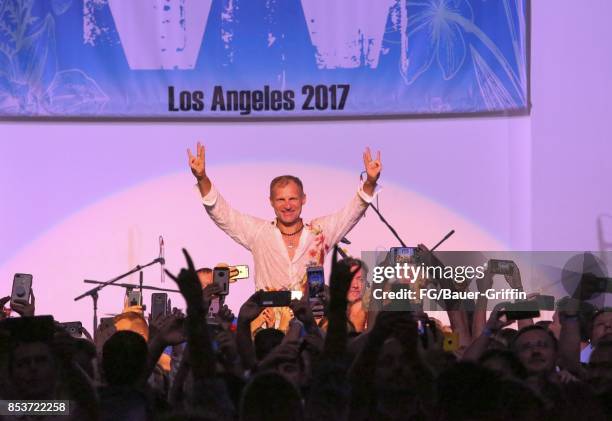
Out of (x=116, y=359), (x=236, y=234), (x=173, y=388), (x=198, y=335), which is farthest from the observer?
(x=236, y=234)

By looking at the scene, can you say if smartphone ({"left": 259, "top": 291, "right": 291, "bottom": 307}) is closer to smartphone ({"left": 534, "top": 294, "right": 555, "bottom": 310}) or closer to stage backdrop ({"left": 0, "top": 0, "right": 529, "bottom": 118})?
smartphone ({"left": 534, "top": 294, "right": 555, "bottom": 310})

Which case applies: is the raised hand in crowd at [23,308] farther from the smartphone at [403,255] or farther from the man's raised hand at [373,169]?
the man's raised hand at [373,169]

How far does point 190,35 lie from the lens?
8508mm

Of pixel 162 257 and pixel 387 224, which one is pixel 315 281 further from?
pixel 162 257

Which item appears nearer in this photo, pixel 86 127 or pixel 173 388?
pixel 173 388

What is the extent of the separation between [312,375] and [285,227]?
194 inches

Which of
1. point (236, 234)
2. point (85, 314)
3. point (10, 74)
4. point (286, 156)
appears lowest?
point (85, 314)

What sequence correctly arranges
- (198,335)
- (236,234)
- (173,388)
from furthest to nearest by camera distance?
(236,234), (173,388), (198,335)

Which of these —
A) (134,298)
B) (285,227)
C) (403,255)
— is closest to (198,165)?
(285,227)

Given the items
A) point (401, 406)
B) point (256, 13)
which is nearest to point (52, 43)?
point (256, 13)

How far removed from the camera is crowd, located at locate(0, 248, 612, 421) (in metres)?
2.80

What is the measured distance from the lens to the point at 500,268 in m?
5.07

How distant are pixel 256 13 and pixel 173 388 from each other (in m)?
5.44

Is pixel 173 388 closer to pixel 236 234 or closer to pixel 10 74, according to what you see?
pixel 236 234
